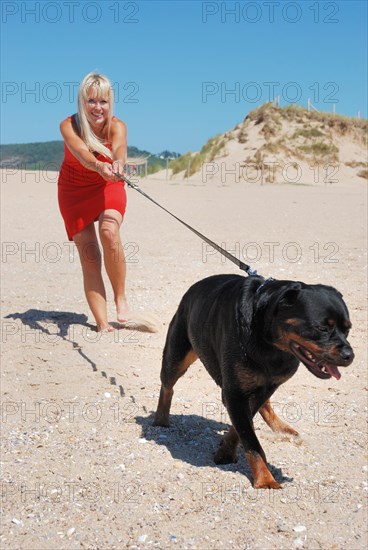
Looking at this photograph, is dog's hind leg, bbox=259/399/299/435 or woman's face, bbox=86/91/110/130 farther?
woman's face, bbox=86/91/110/130

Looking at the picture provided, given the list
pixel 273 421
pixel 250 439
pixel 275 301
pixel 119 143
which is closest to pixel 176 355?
pixel 273 421

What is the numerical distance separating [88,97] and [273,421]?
337cm

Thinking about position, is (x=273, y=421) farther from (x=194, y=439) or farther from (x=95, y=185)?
(x=95, y=185)

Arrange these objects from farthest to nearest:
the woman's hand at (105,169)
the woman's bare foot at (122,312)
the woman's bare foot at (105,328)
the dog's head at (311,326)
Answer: the woman's bare foot at (122,312), the woman's bare foot at (105,328), the woman's hand at (105,169), the dog's head at (311,326)

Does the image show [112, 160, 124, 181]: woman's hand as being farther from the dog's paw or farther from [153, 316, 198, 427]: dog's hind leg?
the dog's paw

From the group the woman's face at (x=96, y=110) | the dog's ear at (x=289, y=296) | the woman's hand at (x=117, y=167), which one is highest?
the woman's face at (x=96, y=110)

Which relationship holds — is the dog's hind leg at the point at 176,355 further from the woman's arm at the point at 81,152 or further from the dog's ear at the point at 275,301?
the woman's arm at the point at 81,152

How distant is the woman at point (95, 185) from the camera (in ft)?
20.9

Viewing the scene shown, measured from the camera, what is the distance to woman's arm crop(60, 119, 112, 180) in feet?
19.8

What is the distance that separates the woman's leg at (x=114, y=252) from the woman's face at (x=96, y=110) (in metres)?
0.81

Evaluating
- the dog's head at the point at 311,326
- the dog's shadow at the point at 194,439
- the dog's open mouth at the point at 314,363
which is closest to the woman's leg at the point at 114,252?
the dog's shadow at the point at 194,439

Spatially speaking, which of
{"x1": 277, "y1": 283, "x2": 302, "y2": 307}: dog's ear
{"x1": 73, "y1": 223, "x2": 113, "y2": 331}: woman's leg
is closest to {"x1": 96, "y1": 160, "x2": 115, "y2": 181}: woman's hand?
{"x1": 73, "y1": 223, "x2": 113, "y2": 331}: woman's leg

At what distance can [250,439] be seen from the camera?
12.7 feet

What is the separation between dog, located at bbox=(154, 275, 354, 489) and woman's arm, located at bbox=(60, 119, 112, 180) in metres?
1.89
